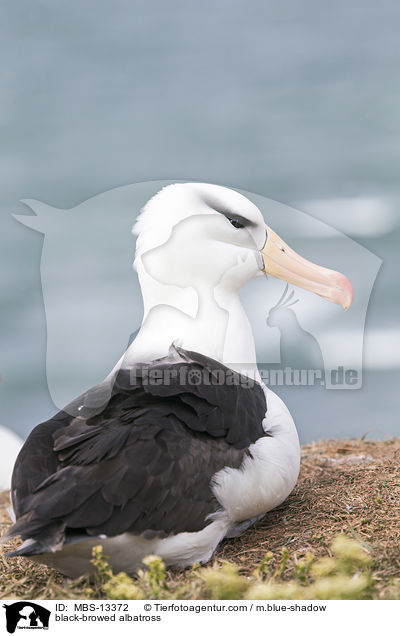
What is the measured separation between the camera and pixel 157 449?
3.53 meters

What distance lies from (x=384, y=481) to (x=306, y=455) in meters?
1.51

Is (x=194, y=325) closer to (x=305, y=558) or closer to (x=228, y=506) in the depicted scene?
(x=228, y=506)

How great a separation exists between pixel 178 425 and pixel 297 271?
1682mm

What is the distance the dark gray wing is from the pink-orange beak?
106 cm

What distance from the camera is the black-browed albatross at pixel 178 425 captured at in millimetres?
3375

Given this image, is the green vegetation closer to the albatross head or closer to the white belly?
the white belly

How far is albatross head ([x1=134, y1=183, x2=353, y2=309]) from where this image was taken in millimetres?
4598

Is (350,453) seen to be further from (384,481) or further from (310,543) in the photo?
(310,543)

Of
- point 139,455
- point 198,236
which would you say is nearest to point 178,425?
point 139,455

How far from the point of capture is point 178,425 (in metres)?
3.70
